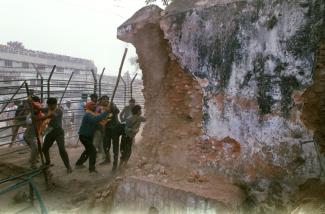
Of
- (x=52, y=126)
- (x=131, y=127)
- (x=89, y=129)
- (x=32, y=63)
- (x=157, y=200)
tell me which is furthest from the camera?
(x=32, y=63)

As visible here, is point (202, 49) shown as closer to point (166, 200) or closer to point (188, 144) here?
point (188, 144)

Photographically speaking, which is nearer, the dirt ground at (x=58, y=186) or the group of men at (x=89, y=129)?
the dirt ground at (x=58, y=186)

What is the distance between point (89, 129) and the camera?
252 inches

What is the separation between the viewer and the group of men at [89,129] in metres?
6.23

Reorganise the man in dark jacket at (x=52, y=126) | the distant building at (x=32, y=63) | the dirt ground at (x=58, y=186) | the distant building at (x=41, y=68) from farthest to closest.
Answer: the distant building at (x=32, y=63), the distant building at (x=41, y=68), the man in dark jacket at (x=52, y=126), the dirt ground at (x=58, y=186)

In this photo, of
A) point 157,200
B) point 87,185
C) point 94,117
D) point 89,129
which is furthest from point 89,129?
point 157,200

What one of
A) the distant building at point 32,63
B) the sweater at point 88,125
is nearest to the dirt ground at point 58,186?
the sweater at point 88,125

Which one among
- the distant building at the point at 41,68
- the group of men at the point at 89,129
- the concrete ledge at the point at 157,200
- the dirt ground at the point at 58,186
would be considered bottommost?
the dirt ground at the point at 58,186

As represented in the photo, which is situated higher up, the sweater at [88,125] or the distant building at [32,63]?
the distant building at [32,63]

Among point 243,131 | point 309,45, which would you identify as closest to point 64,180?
point 243,131

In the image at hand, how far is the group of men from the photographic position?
20.5 feet

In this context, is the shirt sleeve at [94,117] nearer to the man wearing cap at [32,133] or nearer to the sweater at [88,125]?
the sweater at [88,125]

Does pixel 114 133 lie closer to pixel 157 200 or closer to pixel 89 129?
pixel 89 129

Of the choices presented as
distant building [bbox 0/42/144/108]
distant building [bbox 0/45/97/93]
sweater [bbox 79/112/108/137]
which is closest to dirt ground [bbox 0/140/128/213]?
sweater [bbox 79/112/108/137]
